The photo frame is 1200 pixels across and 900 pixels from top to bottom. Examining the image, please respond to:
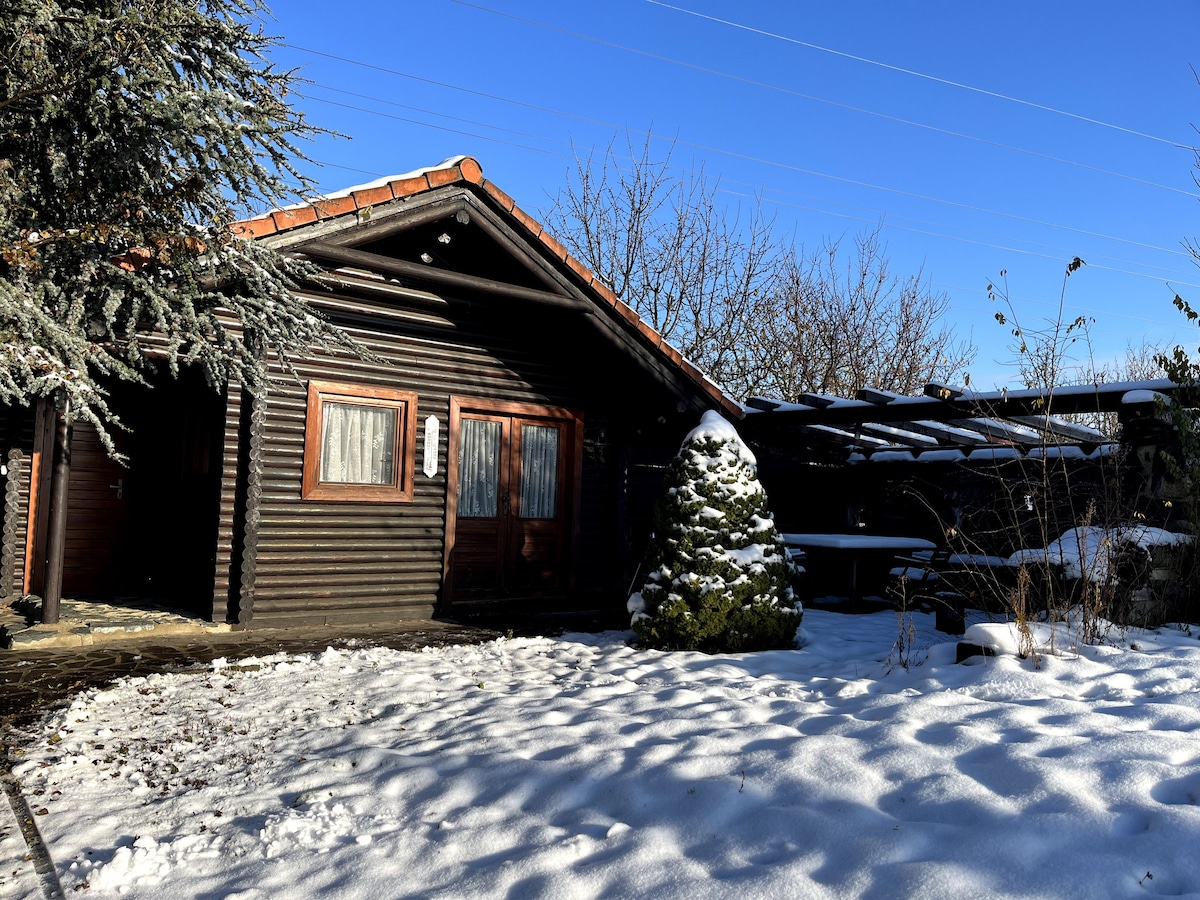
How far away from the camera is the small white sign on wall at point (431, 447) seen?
851cm

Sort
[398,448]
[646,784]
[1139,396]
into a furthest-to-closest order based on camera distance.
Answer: [398,448], [1139,396], [646,784]

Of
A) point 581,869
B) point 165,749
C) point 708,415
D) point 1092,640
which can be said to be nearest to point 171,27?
point 165,749

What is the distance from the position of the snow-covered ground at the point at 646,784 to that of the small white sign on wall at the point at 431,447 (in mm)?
3258

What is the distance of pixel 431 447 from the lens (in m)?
8.54

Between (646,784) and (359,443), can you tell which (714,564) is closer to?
(646,784)

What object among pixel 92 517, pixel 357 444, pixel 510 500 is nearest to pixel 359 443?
pixel 357 444

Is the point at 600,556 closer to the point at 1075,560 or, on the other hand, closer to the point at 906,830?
the point at 1075,560

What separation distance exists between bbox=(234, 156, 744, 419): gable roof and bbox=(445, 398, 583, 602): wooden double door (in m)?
1.29

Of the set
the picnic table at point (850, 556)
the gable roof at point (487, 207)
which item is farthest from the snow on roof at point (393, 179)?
the picnic table at point (850, 556)

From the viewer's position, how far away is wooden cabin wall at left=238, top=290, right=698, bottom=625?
7.61 meters

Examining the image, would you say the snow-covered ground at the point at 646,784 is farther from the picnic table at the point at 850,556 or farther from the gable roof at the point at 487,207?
the picnic table at the point at 850,556

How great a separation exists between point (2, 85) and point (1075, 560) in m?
7.17

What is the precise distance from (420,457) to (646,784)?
5.53m

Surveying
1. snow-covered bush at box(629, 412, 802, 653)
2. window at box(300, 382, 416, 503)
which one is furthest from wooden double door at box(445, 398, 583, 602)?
snow-covered bush at box(629, 412, 802, 653)
